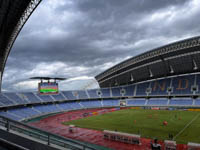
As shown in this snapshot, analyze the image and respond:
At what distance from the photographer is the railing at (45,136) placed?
452cm

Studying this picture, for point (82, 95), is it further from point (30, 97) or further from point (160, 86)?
point (160, 86)

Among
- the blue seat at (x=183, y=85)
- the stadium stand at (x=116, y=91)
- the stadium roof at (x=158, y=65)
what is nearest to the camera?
the stadium roof at (x=158, y=65)

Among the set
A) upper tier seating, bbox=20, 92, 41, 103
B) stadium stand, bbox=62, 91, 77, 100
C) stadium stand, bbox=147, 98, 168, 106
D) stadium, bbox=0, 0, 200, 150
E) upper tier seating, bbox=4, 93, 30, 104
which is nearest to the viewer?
stadium, bbox=0, 0, 200, 150

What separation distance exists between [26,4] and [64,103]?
5429cm

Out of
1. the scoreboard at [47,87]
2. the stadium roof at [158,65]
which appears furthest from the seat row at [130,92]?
the scoreboard at [47,87]

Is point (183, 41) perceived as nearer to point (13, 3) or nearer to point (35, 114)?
point (13, 3)

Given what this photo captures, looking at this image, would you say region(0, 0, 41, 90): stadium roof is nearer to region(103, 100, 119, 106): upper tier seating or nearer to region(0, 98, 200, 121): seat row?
region(0, 98, 200, 121): seat row

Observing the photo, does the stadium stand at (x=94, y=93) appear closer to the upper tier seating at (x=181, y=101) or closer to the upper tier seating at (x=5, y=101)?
the upper tier seating at (x=181, y=101)

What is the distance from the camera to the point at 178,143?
2253 centimetres

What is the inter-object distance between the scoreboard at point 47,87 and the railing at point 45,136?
2181 inches

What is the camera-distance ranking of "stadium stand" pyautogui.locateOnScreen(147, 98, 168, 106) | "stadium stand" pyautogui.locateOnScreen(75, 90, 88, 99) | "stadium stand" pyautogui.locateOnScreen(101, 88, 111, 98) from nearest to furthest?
"stadium stand" pyautogui.locateOnScreen(147, 98, 168, 106) < "stadium stand" pyautogui.locateOnScreen(75, 90, 88, 99) < "stadium stand" pyautogui.locateOnScreen(101, 88, 111, 98)

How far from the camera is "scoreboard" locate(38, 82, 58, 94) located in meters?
57.9

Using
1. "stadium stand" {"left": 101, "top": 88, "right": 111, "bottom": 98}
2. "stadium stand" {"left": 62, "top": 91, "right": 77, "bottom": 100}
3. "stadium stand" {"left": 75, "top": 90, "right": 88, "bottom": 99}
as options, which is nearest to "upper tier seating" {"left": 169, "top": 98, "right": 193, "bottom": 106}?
"stadium stand" {"left": 101, "top": 88, "right": 111, "bottom": 98}

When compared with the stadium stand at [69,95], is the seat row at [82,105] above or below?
below
